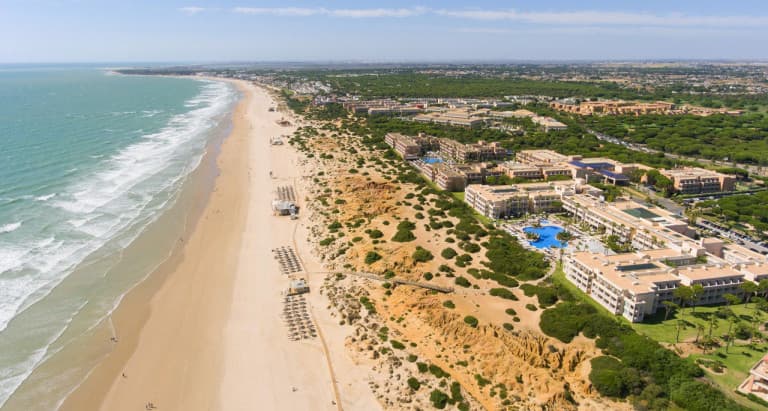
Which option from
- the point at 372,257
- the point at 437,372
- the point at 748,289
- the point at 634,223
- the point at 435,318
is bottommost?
the point at 437,372

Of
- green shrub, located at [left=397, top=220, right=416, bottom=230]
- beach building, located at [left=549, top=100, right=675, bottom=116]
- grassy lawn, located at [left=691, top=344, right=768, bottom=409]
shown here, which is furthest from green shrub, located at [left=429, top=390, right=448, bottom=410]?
beach building, located at [left=549, top=100, right=675, bottom=116]

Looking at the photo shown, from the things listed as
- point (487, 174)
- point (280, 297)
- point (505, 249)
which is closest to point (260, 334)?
point (280, 297)

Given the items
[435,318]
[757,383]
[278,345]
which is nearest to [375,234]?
[435,318]

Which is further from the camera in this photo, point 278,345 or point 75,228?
point 75,228

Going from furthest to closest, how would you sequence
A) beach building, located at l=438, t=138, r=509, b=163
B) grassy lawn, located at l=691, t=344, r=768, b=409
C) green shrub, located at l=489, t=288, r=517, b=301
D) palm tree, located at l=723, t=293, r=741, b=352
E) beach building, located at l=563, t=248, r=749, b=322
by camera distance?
beach building, located at l=438, t=138, r=509, b=163 < green shrub, located at l=489, t=288, r=517, b=301 < beach building, located at l=563, t=248, r=749, b=322 < palm tree, located at l=723, t=293, r=741, b=352 < grassy lawn, located at l=691, t=344, r=768, b=409

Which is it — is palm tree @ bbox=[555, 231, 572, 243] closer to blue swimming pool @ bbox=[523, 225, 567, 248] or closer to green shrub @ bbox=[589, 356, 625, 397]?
blue swimming pool @ bbox=[523, 225, 567, 248]

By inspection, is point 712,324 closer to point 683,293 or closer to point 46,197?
point 683,293
